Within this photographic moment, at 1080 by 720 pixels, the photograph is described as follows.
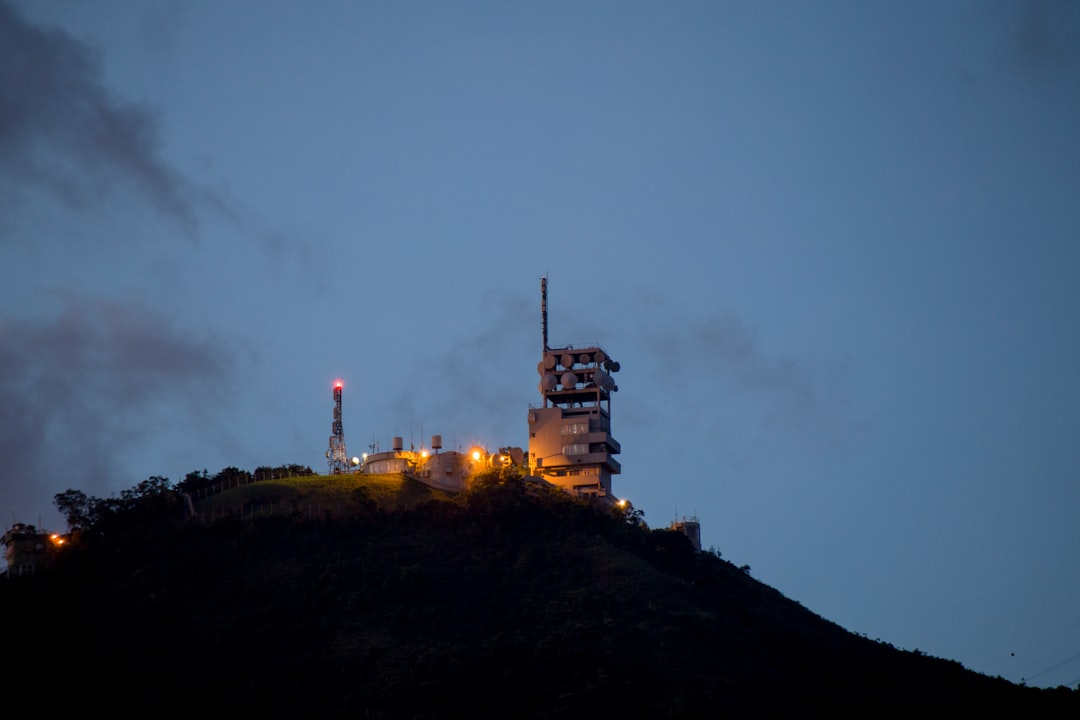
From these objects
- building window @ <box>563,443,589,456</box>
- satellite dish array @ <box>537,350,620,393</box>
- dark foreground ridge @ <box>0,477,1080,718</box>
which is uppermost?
satellite dish array @ <box>537,350,620,393</box>

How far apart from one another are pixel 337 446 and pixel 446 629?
128ft

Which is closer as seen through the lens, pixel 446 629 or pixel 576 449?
pixel 446 629

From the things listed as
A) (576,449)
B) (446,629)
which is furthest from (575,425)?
(446,629)

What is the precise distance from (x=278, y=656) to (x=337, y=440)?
138ft

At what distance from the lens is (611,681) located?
101312 mm

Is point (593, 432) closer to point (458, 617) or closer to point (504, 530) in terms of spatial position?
point (504, 530)

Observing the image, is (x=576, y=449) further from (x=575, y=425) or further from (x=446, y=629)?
(x=446, y=629)

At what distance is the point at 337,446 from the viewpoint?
146 m

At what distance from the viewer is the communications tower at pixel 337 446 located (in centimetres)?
14512

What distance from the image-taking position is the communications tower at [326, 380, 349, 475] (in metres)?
145

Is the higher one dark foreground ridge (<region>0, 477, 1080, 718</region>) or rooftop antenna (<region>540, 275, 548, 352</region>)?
rooftop antenna (<region>540, 275, 548, 352</region>)

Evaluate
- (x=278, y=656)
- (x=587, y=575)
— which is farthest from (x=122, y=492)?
(x=587, y=575)

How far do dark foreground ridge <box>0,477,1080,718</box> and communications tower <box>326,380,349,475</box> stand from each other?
15.2 m

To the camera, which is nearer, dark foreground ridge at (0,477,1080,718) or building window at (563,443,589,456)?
dark foreground ridge at (0,477,1080,718)
